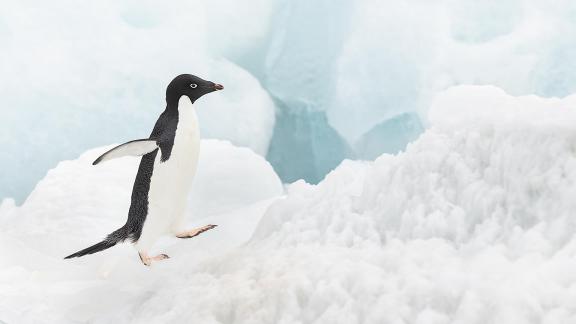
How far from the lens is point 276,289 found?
1.07m

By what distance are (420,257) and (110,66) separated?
6.79ft

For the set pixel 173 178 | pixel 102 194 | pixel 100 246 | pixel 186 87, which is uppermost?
pixel 186 87

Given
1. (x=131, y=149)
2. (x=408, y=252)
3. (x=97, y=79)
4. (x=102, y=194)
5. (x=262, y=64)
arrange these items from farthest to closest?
(x=262, y=64) → (x=97, y=79) → (x=102, y=194) → (x=131, y=149) → (x=408, y=252)

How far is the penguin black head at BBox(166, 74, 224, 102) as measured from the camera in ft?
4.80

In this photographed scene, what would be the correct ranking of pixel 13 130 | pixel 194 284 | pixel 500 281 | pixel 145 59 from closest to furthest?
1. pixel 500 281
2. pixel 194 284
3. pixel 13 130
4. pixel 145 59

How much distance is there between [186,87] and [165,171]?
19 centimetres

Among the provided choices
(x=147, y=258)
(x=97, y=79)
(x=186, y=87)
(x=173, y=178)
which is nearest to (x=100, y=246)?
(x=147, y=258)

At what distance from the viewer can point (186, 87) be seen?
4.80 feet

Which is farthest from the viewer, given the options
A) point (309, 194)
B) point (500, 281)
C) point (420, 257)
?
point (309, 194)

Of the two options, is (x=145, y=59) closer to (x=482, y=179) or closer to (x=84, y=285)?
(x=84, y=285)

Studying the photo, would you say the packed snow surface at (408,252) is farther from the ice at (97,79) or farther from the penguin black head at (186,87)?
the ice at (97,79)

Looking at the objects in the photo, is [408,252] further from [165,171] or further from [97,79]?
[97,79]

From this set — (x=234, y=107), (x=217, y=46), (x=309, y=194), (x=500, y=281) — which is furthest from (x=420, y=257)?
(x=217, y=46)

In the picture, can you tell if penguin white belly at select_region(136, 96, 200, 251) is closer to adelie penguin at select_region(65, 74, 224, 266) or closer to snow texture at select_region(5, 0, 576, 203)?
adelie penguin at select_region(65, 74, 224, 266)
